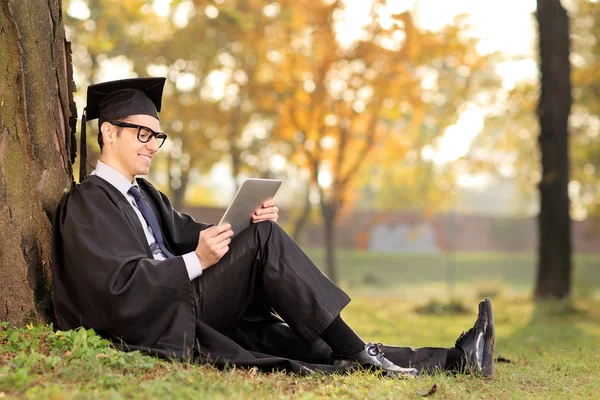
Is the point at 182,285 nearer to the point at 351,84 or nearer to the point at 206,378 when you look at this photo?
the point at 206,378

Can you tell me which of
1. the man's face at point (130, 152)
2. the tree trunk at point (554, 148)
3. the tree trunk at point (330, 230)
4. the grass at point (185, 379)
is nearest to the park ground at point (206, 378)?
the grass at point (185, 379)

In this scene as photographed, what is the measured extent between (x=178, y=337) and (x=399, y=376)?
1.12m

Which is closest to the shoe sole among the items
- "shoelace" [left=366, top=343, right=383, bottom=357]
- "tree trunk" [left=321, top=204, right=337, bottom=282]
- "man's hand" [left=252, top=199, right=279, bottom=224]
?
"shoelace" [left=366, top=343, right=383, bottom=357]

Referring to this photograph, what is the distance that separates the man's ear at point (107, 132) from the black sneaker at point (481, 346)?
7.11ft

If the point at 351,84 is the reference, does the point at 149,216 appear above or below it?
below

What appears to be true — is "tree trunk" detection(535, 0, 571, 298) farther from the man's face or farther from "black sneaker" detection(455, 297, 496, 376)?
the man's face

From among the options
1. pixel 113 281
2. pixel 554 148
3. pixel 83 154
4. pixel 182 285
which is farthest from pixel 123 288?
pixel 554 148

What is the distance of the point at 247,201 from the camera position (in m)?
3.69

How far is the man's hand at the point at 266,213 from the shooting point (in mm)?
3848

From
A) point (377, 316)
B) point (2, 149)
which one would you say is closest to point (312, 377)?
point (2, 149)

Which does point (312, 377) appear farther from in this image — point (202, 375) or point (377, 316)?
point (377, 316)

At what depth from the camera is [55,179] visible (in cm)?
383

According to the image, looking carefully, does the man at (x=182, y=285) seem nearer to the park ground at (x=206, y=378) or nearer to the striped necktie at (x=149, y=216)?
the striped necktie at (x=149, y=216)

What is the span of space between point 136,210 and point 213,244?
610 mm
